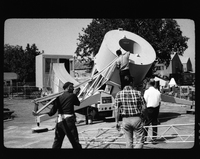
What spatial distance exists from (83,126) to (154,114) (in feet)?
9.45

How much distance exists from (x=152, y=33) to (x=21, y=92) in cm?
1279

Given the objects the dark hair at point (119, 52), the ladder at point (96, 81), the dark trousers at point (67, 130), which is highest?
the dark hair at point (119, 52)

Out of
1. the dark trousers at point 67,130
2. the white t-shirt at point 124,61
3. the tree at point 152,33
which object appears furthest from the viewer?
the tree at point 152,33

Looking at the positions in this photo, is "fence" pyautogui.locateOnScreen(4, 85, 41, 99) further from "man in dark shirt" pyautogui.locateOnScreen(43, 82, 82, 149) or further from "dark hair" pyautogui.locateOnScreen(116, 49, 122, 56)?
"man in dark shirt" pyautogui.locateOnScreen(43, 82, 82, 149)

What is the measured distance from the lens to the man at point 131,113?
12.6 feet

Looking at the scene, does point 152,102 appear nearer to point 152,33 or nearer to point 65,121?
point 65,121

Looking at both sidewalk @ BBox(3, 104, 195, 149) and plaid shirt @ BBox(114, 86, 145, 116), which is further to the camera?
sidewalk @ BBox(3, 104, 195, 149)

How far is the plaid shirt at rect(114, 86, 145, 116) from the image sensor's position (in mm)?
3848

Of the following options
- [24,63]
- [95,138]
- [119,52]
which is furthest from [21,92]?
[95,138]

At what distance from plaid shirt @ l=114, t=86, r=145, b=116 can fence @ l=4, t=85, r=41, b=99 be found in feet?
51.9

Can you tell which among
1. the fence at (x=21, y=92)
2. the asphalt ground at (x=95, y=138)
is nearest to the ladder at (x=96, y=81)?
the asphalt ground at (x=95, y=138)

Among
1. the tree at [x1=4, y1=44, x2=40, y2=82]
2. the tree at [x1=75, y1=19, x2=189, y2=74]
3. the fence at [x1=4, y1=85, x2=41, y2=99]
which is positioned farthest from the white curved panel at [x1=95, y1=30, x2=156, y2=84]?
the fence at [x1=4, y1=85, x2=41, y2=99]

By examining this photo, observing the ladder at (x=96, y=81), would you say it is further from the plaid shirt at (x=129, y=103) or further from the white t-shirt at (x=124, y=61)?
the plaid shirt at (x=129, y=103)

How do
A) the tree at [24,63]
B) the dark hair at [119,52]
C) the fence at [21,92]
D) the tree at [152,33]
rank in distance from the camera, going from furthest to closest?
the fence at [21,92], the tree at [24,63], the tree at [152,33], the dark hair at [119,52]
